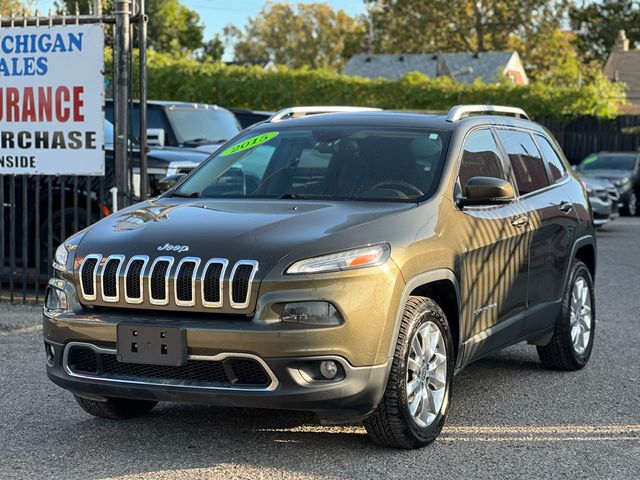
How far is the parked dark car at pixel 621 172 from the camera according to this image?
2497cm

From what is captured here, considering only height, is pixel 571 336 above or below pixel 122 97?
below

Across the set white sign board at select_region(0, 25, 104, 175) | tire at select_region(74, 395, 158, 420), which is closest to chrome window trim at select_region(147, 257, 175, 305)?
tire at select_region(74, 395, 158, 420)

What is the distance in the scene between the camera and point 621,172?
2544cm

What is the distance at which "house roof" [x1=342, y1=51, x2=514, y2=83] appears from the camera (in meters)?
61.6

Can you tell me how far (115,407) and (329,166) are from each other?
1802mm

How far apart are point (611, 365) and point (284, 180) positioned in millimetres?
3015

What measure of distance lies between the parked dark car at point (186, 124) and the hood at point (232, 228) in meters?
8.65

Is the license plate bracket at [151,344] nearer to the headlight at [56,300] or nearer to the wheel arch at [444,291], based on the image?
the headlight at [56,300]

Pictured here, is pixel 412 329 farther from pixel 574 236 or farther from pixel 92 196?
pixel 92 196

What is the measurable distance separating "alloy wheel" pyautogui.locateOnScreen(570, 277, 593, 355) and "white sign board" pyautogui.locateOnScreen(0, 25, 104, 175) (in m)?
4.46

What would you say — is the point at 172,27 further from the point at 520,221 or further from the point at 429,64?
the point at 520,221

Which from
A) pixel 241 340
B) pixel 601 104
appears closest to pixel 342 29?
pixel 601 104

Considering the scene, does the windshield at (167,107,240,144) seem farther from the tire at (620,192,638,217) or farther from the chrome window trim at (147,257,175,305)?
the tire at (620,192,638,217)

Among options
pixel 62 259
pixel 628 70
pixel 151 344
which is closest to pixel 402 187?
pixel 151 344
